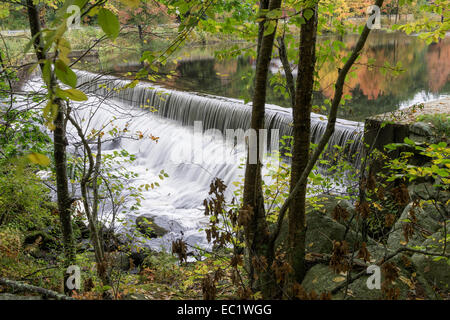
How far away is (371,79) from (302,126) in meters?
13.4

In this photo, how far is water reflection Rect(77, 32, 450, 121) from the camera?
11.7 meters

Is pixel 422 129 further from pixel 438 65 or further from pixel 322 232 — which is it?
pixel 438 65

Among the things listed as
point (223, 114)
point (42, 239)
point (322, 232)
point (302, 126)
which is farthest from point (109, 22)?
point (223, 114)

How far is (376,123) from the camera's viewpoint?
6.11 m

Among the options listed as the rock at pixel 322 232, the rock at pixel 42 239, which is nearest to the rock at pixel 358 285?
the rock at pixel 322 232

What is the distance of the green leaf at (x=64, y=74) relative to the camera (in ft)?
2.50

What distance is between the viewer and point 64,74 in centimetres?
77

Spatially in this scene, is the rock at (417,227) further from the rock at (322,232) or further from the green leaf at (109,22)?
→ the green leaf at (109,22)

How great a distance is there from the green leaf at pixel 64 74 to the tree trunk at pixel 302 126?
6.05 ft

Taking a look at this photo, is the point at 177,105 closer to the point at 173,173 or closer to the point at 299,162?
the point at 173,173

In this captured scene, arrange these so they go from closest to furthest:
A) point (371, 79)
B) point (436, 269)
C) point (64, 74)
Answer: point (64, 74) → point (436, 269) → point (371, 79)

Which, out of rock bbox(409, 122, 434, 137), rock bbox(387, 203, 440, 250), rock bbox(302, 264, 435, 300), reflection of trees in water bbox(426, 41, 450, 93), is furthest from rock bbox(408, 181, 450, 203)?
reflection of trees in water bbox(426, 41, 450, 93)

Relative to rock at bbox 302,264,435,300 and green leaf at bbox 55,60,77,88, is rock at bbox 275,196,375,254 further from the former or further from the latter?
green leaf at bbox 55,60,77,88

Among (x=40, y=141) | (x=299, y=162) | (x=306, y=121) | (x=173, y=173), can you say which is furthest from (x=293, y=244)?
(x=173, y=173)
